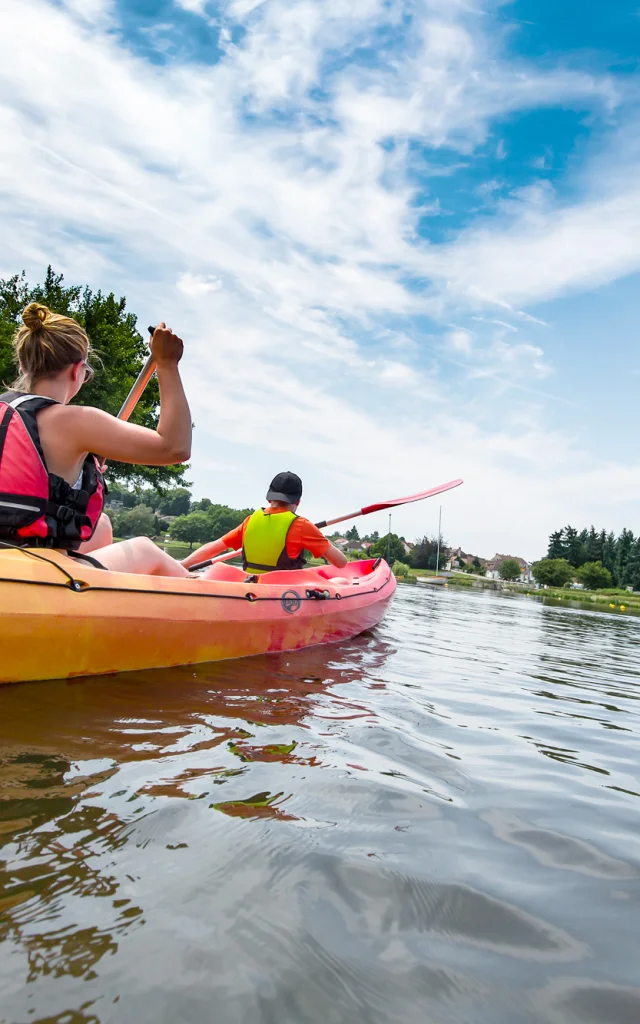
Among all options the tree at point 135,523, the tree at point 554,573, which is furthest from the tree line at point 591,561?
the tree at point 135,523

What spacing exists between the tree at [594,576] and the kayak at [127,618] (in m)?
79.2

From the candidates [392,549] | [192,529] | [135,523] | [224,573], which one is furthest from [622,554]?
[224,573]

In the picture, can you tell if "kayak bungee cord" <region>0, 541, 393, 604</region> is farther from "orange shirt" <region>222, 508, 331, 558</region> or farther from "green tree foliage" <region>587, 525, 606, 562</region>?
"green tree foliage" <region>587, 525, 606, 562</region>

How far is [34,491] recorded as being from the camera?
290 centimetres

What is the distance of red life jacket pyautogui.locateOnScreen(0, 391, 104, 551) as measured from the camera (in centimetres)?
278

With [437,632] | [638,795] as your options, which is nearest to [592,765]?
[638,795]

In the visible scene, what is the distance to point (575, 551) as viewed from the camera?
90812 millimetres

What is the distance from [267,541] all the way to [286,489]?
50 cm

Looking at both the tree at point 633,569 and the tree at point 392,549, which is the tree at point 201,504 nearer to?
the tree at point 392,549

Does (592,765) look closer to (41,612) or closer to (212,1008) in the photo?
(212,1008)

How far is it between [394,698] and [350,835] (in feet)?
6.54

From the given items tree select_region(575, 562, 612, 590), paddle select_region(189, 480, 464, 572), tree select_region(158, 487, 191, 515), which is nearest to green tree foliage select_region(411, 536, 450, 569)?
tree select_region(575, 562, 612, 590)

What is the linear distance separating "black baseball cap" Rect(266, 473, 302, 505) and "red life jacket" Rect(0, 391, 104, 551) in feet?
8.41

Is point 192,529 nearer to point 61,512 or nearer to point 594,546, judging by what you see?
point 594,546
